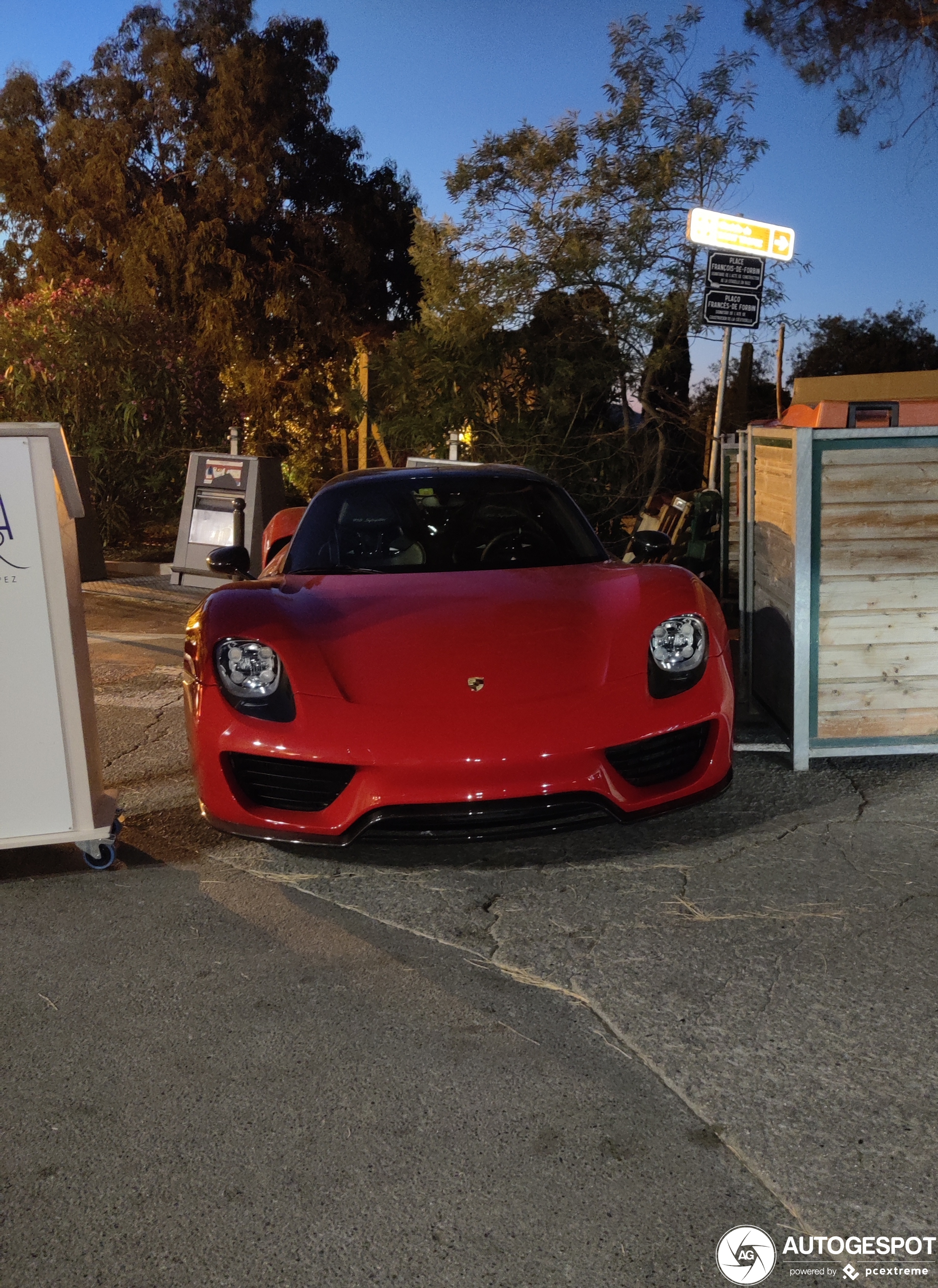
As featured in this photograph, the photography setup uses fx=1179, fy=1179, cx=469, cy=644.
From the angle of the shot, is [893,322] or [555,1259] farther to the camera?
[893,322]

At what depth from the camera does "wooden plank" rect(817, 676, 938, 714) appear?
5082mm

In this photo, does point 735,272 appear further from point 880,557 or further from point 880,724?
point 880,724

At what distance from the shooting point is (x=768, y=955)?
330 centimetres

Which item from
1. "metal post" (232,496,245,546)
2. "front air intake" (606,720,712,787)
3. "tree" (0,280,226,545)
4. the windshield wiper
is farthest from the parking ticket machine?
"front air intake" (606,720,712,787)

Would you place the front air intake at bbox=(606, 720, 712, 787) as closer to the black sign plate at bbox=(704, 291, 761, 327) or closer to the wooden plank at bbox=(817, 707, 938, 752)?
the wooden plank at bbox=(817, 707, 938, 752)

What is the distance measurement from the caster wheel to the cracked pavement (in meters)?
0.07

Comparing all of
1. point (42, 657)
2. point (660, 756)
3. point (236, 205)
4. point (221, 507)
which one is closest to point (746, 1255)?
point (660, 756)

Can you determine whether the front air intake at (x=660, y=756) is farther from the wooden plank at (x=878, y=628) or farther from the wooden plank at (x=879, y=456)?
the wooden plank at (x=879, y=456)

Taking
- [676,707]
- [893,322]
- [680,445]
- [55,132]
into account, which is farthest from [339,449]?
[676,707]

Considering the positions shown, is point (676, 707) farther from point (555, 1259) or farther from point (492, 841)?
point (555, 1259)

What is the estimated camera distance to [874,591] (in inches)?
199

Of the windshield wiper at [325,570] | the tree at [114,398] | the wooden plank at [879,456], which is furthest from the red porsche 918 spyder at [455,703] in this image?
the tree at [114,398]

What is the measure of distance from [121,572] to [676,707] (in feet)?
34.0

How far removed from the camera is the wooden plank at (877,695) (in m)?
5.08
